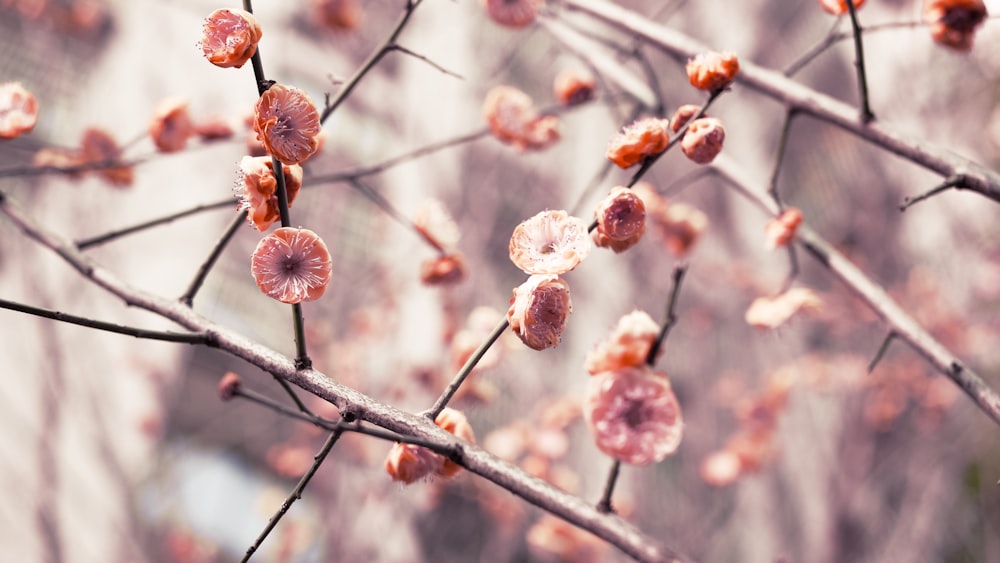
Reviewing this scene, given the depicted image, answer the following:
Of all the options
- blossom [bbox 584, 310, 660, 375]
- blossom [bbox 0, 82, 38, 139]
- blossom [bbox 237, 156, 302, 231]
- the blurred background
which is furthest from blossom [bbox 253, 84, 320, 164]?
the blurred background

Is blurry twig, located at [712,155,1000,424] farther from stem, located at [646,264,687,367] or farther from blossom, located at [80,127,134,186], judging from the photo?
blossom, located at [80,127,134,186]

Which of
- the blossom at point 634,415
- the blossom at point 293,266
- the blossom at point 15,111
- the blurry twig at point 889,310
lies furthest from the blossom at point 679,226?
the blossom at point 15,111

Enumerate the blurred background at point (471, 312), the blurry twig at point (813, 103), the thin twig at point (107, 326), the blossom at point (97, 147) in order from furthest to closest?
the blurred background at point (471, 312)
the blossom at point (97, 147)
the blurry twig at point (813, 103)
the thin twig at point (107, 326)

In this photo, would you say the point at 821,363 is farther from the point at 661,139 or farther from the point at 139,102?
the point at 139,102

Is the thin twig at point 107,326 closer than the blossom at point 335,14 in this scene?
Yes

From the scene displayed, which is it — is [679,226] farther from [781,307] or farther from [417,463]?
[417,463]

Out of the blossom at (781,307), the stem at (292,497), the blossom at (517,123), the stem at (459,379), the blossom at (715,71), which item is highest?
the blossom at (517,123)

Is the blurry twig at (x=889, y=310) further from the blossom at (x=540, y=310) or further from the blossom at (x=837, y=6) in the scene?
the blossom at (x=540, y=310)
